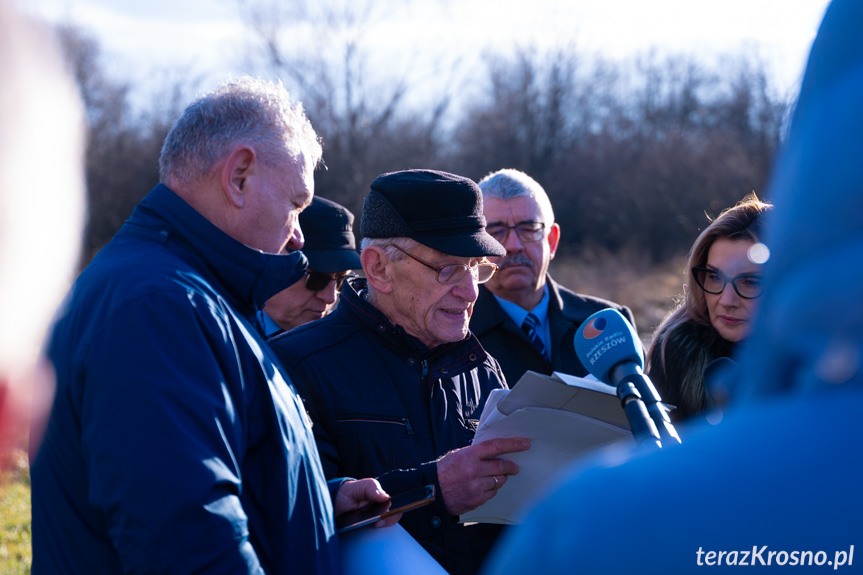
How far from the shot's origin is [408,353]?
2.77 metres

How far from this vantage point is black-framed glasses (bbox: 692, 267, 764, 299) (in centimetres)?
332

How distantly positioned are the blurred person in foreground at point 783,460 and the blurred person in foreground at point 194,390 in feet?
3.56

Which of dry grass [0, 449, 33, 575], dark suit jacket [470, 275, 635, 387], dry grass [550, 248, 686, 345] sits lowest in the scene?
dry grass [550, 248, 686, 345]

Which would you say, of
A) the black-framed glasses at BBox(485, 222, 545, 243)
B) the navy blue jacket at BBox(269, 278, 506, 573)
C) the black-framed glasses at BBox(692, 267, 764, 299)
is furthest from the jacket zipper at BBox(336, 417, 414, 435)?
the black-framed glasses at BBox(485, 222, 545, 243)

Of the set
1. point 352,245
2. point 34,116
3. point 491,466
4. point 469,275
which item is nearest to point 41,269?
point 34,116

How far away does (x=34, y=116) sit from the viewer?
716mm

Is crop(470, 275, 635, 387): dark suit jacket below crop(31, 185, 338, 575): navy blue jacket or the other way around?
Result: below

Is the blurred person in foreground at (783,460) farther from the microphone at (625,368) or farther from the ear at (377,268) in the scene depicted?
the ear at (377,268)

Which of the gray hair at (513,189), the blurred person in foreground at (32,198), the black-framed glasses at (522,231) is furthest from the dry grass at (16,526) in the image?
the blurred person in foreground at (32,198)

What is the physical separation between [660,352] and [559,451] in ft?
4.16

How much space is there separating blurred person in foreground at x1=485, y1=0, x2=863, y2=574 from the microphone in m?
0.78

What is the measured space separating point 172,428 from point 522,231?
3.27m

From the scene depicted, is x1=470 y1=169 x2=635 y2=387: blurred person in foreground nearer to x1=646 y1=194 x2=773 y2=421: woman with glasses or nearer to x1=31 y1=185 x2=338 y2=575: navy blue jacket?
x1=646 y1=194 x2=773 y2=421: woman with glasses

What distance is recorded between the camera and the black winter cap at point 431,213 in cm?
280
